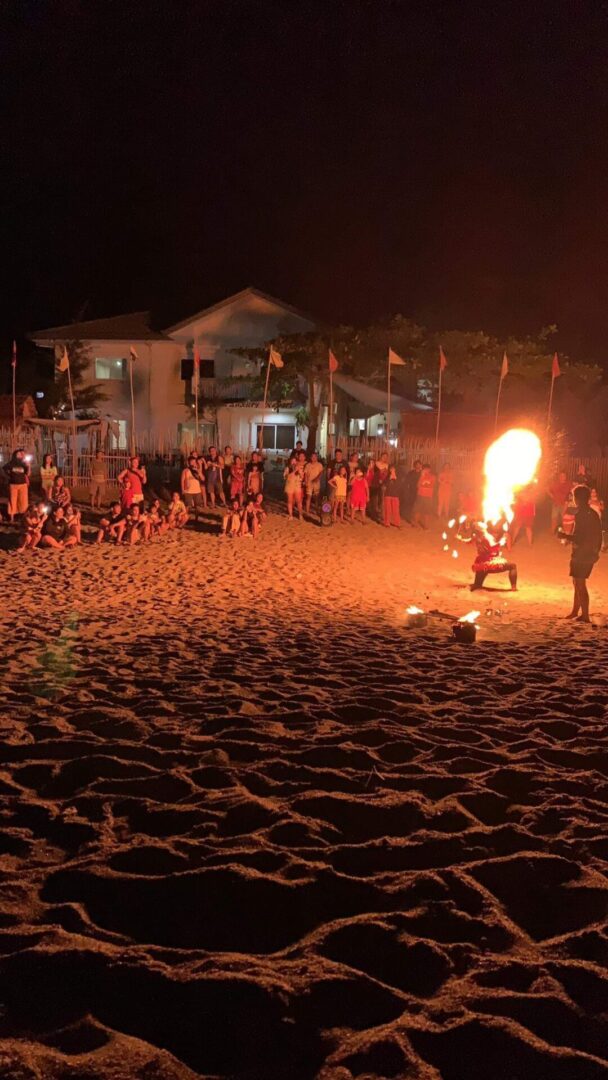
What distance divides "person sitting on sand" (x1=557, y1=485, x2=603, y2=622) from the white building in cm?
2288

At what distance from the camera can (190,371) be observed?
32.5 m

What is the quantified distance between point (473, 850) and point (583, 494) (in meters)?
7.31

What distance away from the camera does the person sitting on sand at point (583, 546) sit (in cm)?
1045

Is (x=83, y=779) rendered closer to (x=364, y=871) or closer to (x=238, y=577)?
(x=364, y=871)

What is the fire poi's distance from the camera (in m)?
12.7

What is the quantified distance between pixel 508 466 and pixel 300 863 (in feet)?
70.3

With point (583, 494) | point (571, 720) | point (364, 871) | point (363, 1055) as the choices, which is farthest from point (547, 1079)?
point (583, 494)

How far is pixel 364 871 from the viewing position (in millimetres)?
3631

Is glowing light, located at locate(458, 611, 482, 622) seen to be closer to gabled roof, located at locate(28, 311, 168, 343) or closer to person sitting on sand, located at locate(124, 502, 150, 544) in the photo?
person sitting on sand, located at locate(124, 502, 150, 544)

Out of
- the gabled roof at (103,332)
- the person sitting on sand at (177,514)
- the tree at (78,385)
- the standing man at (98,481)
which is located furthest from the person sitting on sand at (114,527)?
the gabled roof at (103,332)

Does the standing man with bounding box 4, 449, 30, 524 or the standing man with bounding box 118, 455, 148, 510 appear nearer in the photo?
the standing man with bounding box 118, 455, 148, 510

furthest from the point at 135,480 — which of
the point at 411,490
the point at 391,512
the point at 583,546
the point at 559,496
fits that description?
the point at 559,496

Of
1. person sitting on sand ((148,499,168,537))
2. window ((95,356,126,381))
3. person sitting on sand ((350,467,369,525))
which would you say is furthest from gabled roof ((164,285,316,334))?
person sitting on sand ((148,499,168,537))

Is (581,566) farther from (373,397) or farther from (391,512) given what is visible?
(373,397)
